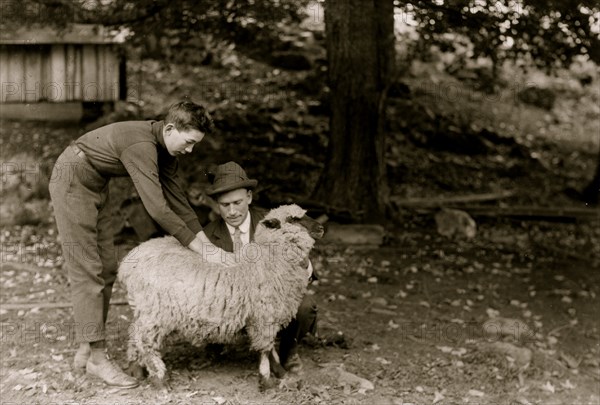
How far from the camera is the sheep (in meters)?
5.12

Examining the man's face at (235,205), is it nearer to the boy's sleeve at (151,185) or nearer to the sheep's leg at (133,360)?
the boy's sleeve at (151,185)

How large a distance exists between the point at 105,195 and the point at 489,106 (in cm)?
1243

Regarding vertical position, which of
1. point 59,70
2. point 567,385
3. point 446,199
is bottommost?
point 567,385

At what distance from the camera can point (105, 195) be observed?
5594mm

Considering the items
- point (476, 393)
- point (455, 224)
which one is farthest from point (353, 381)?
point (455, 224)

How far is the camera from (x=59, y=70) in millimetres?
10742

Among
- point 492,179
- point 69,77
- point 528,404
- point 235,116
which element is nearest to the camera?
point 528,404

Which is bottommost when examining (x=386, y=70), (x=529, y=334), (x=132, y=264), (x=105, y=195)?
(x=529, y=334)

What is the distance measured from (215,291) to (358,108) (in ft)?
18.1

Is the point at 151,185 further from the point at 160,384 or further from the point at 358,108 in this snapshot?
the point at 358,108

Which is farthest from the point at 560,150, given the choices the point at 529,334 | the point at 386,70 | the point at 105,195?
the point at 105,195

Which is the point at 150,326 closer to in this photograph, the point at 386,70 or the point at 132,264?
the point at 132,264

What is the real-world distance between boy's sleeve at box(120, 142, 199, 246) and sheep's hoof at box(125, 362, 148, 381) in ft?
3.45

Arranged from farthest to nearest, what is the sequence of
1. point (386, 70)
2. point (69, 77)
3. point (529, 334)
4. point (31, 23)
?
point (69, 77) → point (386, 70) → point (31, 23) → point (529, 334)
